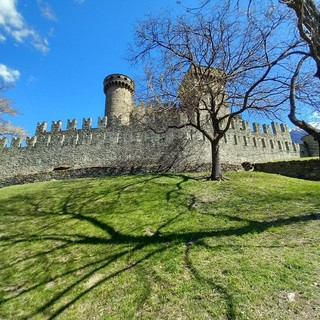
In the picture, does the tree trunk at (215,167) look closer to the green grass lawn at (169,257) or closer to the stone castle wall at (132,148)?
the green grass lawn at (169,257)

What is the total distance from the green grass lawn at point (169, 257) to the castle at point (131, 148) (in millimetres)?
8251

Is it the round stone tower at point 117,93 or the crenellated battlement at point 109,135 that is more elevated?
the round stone tower at point 117,93

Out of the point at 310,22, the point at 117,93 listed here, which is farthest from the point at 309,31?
the point at 117,93

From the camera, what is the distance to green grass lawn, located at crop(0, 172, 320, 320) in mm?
4199

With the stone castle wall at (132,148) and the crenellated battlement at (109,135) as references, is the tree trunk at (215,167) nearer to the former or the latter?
the stone castle wall at (132,148)

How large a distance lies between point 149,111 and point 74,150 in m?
10.8

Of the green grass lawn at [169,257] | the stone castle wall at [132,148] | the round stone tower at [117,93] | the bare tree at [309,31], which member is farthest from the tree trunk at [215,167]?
the round stone tower at [117,93]

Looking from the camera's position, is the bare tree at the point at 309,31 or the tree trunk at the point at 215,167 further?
the tree trunk at the point at 215,167

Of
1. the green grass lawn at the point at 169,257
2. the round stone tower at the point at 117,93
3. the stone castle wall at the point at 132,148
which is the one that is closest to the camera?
the green grass lawn at the point at 169,257

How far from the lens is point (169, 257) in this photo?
5.75 meters

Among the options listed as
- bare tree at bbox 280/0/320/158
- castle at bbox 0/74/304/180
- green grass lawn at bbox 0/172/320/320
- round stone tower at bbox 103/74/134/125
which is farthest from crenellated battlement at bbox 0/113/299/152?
bare tree at bbox 280/0/320/158

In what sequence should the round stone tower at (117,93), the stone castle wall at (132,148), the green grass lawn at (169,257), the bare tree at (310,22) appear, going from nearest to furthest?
the green grass lawn at (169,257) < the bare tree at (310,22) < the stone castle wall at (132,148) < the round stone tower at (117,93)

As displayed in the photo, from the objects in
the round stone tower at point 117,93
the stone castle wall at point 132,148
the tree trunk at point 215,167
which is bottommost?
the tree trunk at point 215,167

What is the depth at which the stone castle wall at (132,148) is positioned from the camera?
18.9m
